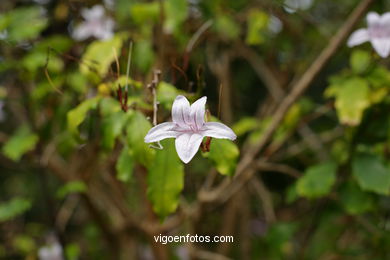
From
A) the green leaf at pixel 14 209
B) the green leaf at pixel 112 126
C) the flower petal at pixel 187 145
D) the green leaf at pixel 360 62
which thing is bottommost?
the green leaf at pixel 14 209

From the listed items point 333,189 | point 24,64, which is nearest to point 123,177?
point 24,64

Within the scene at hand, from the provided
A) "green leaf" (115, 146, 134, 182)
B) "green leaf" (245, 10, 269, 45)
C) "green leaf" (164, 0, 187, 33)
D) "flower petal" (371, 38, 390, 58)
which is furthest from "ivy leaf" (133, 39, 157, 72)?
"flower petal" (371, 38, 390, 58)

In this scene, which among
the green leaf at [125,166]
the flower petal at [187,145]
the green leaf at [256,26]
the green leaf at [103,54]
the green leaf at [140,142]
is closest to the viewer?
the flower petal at [187,145]

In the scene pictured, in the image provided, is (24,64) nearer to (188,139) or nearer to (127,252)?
(188,139)

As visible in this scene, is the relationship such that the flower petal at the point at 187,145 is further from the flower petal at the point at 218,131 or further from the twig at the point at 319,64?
the twig at the point at 319,64

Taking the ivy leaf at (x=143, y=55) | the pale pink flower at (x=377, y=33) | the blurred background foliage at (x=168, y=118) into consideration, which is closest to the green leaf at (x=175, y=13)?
the blurred background foliage at (x=168, y=118)

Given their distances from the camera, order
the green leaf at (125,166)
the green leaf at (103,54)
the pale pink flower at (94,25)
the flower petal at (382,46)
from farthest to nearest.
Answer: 1. the pale pink flower at (94,25)
2. the green leaf at (103,54)
3. the flower petal at (382,46)
4. the green leaf at (125,166)

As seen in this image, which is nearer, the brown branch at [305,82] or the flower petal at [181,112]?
the flower petal at [181,112]

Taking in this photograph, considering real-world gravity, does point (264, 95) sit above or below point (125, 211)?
above
